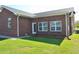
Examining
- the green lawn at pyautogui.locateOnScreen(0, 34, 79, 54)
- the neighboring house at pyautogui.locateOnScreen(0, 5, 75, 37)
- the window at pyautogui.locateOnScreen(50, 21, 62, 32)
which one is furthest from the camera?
the window at pyautogui.locateOnScreen(50, 21, 62, 32)

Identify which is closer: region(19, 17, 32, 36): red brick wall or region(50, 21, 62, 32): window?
region(50, 21, 62, 32): window

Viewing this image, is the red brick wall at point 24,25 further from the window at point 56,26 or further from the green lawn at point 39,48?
the green lawn at point 39,48

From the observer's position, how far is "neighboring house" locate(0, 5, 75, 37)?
20016mm

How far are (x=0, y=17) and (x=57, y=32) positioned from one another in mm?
9694

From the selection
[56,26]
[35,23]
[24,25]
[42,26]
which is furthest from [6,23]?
[56,26]

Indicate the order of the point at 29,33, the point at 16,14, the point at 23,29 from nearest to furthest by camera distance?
the point at 16,14, the point at 23,29, the point at 29,33

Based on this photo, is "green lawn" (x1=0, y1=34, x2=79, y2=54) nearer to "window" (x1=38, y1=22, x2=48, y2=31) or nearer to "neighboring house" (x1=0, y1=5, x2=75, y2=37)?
"neighboring house" (x1=0, y1=5, x2=75, y2=37)

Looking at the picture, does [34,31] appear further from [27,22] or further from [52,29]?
[52,29]

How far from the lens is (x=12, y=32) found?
21109 mm

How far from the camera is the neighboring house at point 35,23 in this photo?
20.0 metres

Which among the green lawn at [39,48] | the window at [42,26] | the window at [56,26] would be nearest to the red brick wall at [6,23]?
the window at [42,26]

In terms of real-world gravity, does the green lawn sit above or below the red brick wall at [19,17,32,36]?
below

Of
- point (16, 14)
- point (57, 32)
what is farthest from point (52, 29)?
A: point (16, 14)

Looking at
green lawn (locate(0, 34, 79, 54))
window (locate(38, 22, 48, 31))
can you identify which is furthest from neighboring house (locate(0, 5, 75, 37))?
green lawn (locate(0, 34, 79, 54))
